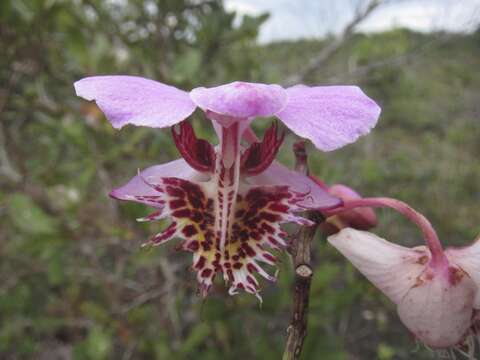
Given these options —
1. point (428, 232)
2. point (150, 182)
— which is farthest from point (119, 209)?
point (428, 232)

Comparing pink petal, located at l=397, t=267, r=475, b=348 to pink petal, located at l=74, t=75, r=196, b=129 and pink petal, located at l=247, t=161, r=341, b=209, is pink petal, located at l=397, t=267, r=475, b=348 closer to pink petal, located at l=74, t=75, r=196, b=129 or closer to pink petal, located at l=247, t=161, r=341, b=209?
pink petal, located at l=247, t=161, r=341, b=209

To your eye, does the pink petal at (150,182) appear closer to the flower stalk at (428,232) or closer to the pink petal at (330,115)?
the pink petal at (330,115)

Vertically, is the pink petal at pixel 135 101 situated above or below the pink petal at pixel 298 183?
above

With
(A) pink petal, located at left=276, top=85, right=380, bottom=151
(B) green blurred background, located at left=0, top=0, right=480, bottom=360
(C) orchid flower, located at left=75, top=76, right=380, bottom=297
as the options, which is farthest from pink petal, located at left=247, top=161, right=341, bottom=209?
(B) green blurred background, located at left=0, top=0, right=480, bottom=360

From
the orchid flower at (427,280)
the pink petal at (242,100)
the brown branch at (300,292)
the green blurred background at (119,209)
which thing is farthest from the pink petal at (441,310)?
the green blurred background at (119,209)

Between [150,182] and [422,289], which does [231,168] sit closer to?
[150,182]

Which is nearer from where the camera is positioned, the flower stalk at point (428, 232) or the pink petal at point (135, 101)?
the pink petal at point (135, 101)

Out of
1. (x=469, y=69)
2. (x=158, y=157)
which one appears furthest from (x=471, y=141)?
(x=158, y=157)
